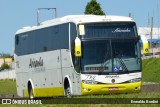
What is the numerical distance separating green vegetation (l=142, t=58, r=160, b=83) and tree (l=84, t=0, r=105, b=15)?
24.5ft

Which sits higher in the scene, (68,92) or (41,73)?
(41,73)

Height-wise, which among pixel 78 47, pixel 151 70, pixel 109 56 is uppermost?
pixel 78 47

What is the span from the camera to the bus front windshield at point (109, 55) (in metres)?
27.2

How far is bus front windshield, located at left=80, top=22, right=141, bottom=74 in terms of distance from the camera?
27172 mm

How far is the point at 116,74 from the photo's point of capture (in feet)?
89.9

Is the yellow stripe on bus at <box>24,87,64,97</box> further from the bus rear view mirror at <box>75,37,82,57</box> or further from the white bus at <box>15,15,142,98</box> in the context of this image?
the bus rear view mirror at <box>75,37,82,57</box>

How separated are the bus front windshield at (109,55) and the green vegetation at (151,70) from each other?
32.6 m

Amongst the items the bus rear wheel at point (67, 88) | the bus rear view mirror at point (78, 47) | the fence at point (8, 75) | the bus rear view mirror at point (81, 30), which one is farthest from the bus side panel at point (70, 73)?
the fence at point (8, 75)

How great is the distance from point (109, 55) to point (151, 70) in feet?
130

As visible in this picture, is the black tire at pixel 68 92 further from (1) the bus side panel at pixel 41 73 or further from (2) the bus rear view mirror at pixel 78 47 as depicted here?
(2) the bus rear view mirror at pixel 78 47

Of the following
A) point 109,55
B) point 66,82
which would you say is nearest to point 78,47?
point 109,55

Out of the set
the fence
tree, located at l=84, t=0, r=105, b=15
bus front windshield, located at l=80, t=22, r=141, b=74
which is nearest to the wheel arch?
bus front windshield, located at l=80, t=22, r=141, b=74

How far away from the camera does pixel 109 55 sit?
2717 centimetres

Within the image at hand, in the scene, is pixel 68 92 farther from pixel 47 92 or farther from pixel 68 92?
pixel 47 92
